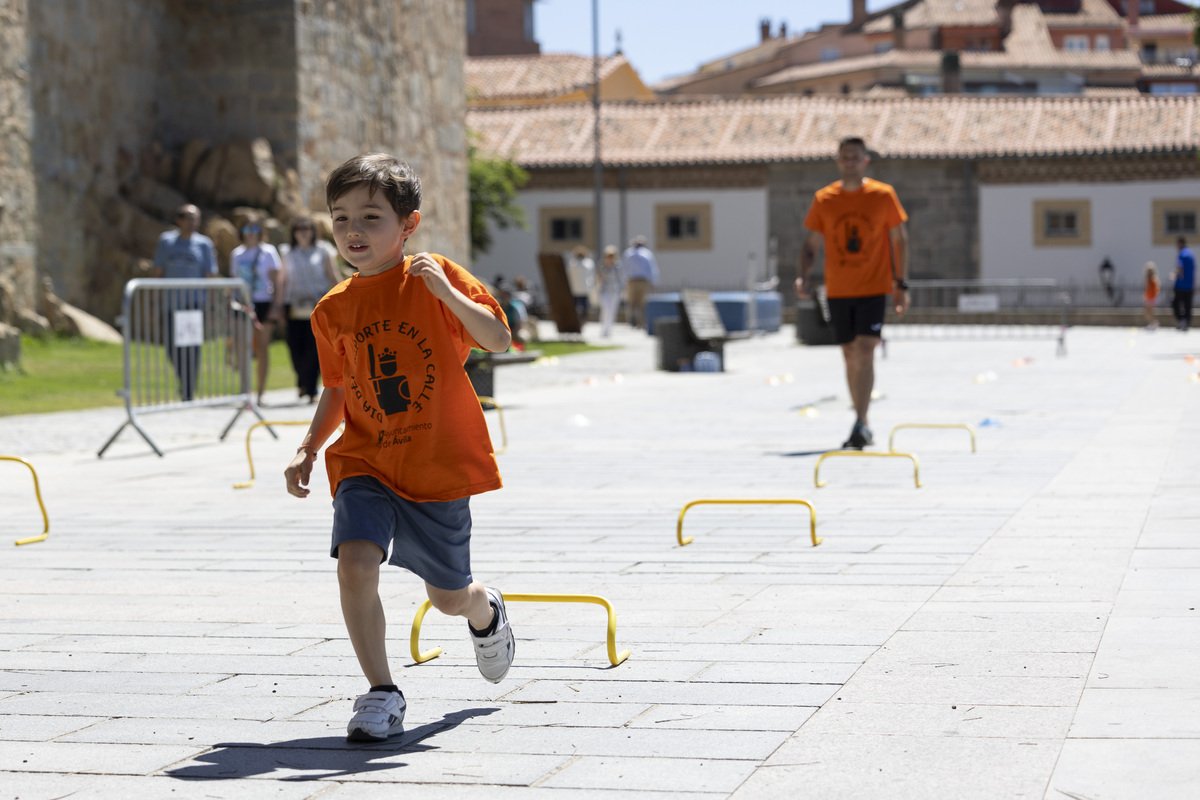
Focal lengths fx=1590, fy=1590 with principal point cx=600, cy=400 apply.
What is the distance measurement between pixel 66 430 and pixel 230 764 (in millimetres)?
9462

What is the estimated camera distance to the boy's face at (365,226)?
147 inches

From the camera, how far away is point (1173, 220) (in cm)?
4384

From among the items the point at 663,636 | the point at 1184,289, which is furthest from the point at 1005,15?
the point at 663,636

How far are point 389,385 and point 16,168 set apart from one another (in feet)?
64.7

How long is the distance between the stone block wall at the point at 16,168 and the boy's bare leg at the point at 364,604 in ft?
61.0

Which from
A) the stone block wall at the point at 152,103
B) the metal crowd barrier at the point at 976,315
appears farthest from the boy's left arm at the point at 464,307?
the metal crowd barrier at the point at 976,315

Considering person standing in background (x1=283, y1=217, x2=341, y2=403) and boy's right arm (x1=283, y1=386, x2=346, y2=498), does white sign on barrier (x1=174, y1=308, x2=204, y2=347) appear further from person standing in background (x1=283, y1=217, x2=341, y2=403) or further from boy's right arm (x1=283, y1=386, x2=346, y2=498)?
boy's right arm (x1=283, y1=386, x2=346, y2=498)

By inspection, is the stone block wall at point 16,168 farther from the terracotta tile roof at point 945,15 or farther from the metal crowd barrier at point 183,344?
the terracotta tile roof at point 945,15

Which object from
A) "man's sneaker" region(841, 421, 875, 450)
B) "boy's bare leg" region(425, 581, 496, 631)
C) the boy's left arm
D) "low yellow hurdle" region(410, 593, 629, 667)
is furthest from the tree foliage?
the boy's left arm

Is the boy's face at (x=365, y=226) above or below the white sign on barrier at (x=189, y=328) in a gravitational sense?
above

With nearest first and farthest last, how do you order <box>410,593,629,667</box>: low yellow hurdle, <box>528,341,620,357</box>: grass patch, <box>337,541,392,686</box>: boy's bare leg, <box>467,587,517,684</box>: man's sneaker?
<box>337,541,392,686</box>: boy's bare leg → <box>467,587,517,684</box>: man's sneaker → <box>410,593,629,667</box>: low yellow hurdle → <box>528,341,620,357</box>: grass patch

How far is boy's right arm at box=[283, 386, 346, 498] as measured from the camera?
3922mm

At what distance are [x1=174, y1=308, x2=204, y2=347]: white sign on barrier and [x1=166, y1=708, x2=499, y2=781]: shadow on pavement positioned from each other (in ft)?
27.0

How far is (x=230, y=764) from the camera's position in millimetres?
3455
